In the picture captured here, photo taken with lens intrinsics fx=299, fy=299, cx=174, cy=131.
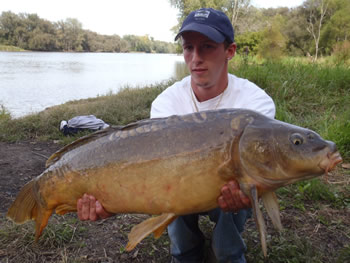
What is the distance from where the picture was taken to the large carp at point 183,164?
120 cm

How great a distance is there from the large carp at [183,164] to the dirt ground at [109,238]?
0.59 metres

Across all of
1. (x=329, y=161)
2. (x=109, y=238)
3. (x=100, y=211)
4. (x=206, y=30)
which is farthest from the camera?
(x=109, y=238)

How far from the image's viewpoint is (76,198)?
59.6 inches

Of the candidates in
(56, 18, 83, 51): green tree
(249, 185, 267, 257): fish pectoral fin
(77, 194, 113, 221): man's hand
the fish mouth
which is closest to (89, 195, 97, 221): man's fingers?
(77, 194, 113, 221): man's hand

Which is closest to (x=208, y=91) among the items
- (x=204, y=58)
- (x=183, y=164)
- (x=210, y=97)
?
(x=210, y=97)

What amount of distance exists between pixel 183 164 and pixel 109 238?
116 centimetres

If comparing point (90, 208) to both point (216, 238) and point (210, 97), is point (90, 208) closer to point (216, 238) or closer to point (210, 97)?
point (216, 238)

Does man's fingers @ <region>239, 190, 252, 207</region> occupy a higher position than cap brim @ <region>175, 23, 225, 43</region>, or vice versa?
cap brim @ <region>175, 23, 225, 43</region>

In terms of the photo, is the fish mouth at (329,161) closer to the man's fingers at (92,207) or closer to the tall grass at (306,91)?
the man's fingers at (92,207)

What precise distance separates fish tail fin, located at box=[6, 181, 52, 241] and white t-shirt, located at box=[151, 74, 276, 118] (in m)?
0.85

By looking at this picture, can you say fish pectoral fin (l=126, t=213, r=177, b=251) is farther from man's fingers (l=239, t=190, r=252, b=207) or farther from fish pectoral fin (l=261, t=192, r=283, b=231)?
fish pectoral fin (l=261, t=192, r=283, b=231)

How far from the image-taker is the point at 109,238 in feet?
6.95

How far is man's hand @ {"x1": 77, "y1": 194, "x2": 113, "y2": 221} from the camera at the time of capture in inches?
58.5

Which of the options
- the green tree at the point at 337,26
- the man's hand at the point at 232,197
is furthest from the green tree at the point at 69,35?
the man's hand at the point at 232,197
